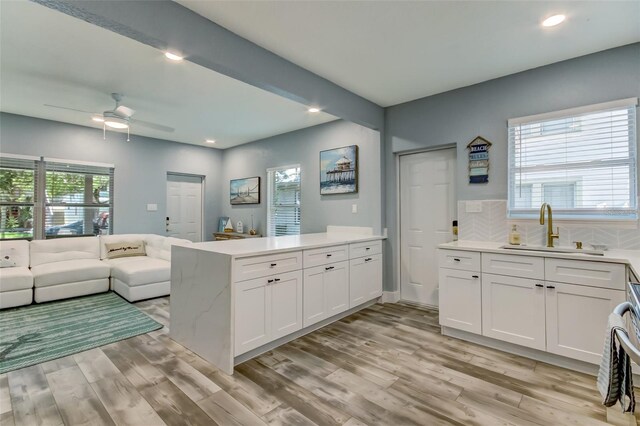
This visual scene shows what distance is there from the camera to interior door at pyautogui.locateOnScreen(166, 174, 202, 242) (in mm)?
6207

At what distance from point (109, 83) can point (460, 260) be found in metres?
4.15

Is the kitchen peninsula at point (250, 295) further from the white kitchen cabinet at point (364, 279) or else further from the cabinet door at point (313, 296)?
the white kitchen cabinet at point (364, 279)

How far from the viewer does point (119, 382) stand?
7.13 ft

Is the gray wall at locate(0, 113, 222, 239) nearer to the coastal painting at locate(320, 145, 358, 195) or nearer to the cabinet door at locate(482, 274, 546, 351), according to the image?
the coastal painting at locate(320, 145, 358, 195)

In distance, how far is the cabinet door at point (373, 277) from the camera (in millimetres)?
3762

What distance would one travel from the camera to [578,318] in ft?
7.53

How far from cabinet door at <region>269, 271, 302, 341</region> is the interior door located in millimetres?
A: 4407

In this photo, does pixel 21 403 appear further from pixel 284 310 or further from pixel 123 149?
pixel 123 149

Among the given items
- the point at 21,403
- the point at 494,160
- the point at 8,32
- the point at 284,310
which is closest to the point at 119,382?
the point at 21,403

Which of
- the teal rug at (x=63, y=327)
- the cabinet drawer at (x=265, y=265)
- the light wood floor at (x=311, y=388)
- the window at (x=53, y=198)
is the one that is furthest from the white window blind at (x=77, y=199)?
the cabinet drawer at (x=265, y=265)

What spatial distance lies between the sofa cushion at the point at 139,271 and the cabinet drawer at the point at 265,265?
8.30 feet

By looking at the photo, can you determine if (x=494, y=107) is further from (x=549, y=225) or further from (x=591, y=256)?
(x=591, y=256)

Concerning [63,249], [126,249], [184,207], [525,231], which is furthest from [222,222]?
[525,231]

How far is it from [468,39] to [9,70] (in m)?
4.39
